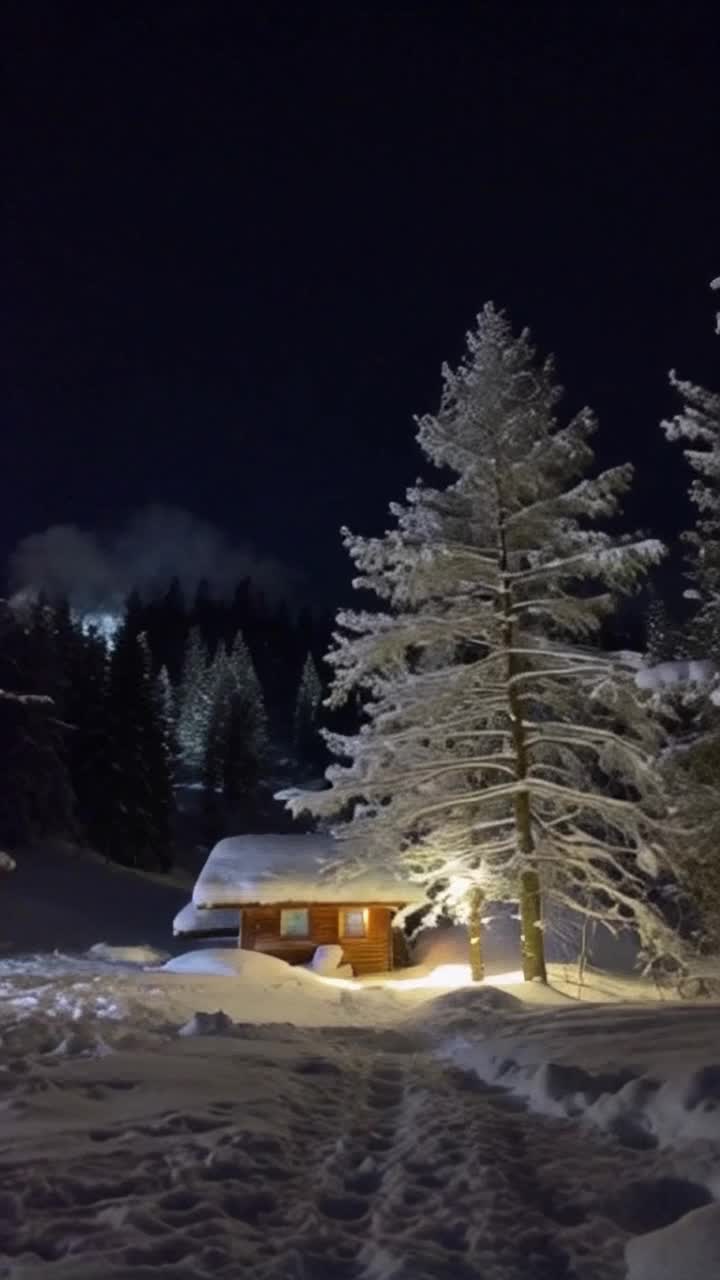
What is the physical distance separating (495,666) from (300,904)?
12.7 m

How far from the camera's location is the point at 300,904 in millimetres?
28859

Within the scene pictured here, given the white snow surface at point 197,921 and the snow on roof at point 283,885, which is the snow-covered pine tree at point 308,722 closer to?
the white snow surface at point 197,921

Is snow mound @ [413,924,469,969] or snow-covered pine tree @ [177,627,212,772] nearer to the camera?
snow mound @ [413,924,469,969]

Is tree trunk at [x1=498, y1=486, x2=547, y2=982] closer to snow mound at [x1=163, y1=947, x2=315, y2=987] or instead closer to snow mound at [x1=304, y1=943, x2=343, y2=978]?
snow mound at [x1=163, y1=947, x2=315, y2=987]

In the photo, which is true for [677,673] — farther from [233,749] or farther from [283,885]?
[233,749]

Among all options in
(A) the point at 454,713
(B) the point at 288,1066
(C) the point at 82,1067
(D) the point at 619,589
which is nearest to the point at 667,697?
Result: (D) the point at 619,589

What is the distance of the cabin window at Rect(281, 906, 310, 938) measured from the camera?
30.1m

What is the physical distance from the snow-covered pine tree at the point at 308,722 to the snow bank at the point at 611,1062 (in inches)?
3567

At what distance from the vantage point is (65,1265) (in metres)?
4.14

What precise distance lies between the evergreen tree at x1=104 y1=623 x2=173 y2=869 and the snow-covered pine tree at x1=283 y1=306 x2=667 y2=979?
137 ft

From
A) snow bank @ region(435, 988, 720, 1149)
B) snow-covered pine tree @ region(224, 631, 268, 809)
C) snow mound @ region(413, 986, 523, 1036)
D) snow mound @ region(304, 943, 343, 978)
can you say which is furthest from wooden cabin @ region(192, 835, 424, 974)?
snow-covered pine tree @ region(224, 631, 268, 809)

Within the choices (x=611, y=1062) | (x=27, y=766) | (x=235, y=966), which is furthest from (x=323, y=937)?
(x=27, y=766)

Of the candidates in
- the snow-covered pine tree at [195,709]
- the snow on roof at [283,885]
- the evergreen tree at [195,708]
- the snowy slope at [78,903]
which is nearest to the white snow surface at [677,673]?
the snow on roof at [283,885]

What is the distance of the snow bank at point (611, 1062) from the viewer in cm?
632
